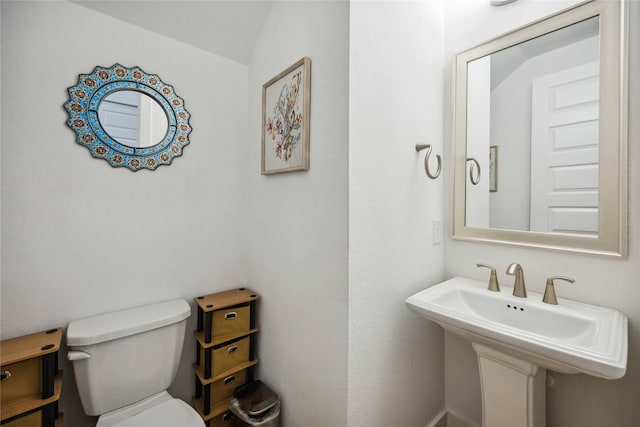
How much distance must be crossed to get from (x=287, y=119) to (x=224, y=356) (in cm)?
124

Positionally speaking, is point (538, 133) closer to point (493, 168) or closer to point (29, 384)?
point (493, 168)

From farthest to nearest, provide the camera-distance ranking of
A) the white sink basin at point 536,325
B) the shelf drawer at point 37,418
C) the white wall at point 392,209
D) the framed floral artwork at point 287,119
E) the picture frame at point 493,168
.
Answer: the picture frame at point 493,168, the framed floral artwork at point 287,119, the white wall at point 392,209, the shelf drawer at point 37,418, the white sink basin at point 536,325

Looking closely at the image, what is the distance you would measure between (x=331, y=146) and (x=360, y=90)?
23 cm

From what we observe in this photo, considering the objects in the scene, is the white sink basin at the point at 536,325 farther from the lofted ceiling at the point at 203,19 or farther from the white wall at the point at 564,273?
the lofted ceiling at the point at 203,19

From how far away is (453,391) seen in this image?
147 centimetres

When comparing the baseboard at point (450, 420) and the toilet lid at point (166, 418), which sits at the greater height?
the toilet lid at point (166, 418)

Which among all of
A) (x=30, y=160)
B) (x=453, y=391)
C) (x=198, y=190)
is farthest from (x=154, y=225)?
(x=453, y=391)

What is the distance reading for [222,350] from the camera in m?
1.39

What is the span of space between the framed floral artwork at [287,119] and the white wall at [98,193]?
299mm

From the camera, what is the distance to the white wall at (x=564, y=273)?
0.97m

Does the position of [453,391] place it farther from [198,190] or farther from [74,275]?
[74,275]

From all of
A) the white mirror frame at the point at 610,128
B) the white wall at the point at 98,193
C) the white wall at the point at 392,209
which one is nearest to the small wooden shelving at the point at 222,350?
the white wall at the point at 98,193

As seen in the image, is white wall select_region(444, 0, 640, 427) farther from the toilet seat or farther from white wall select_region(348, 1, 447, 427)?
the toilet seat

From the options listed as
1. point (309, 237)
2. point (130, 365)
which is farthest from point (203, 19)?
point (130, 365)
